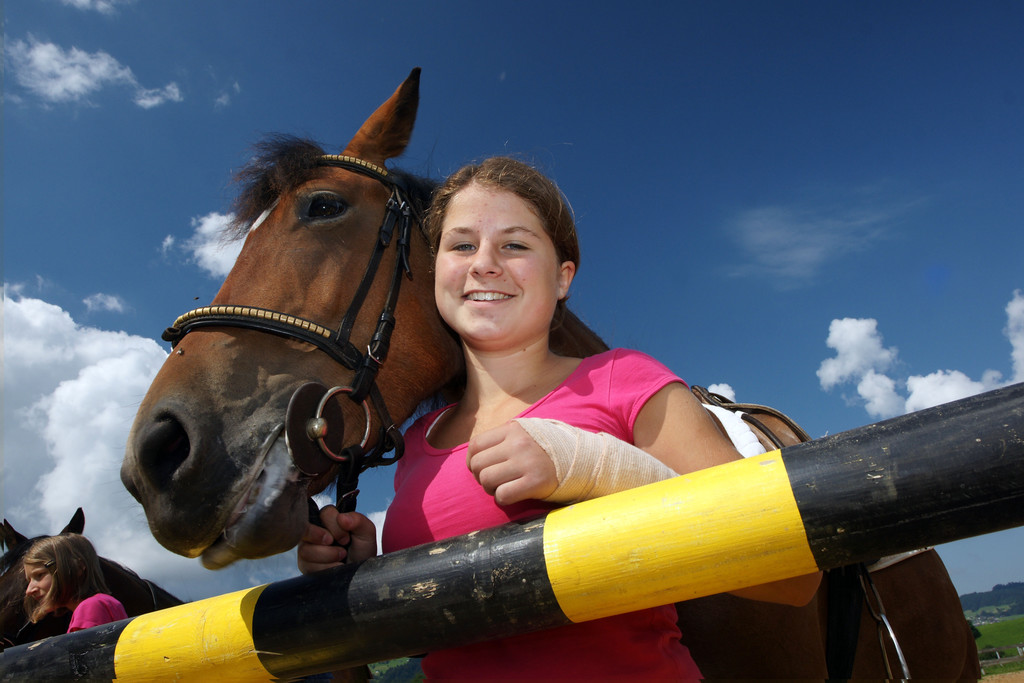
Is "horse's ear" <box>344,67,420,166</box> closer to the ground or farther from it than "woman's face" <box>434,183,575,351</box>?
farther from it

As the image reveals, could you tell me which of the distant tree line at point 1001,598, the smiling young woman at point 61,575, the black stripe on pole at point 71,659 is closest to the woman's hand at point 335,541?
the black stripe on pole at point 71,659

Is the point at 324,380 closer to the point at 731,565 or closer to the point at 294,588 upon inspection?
the point at 294,588

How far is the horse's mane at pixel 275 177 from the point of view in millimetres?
2266

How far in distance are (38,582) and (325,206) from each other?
4.40 meters

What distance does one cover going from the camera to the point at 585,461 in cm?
110

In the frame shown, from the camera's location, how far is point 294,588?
1.11 metres

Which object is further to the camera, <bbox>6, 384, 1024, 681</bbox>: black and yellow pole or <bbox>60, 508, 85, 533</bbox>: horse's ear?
<bbox>60, 508, 85, 533</bbox>: horse's ear

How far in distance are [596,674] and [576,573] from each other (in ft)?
1.45

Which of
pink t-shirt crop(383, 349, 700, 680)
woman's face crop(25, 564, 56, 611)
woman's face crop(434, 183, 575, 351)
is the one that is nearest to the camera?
pink t-shirt crop(383, 349, 700, 680)

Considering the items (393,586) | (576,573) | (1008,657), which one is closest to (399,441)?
(393,586)

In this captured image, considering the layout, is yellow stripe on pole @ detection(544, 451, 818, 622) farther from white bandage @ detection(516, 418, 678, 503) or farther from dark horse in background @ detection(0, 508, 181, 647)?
dark horse in background @ detection(0, 508, 181, 647)

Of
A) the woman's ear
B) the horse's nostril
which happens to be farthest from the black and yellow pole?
the woman's ear

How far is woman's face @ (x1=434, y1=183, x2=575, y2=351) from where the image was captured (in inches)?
67.0

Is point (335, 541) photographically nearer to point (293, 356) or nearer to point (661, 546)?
point (293, 356)
